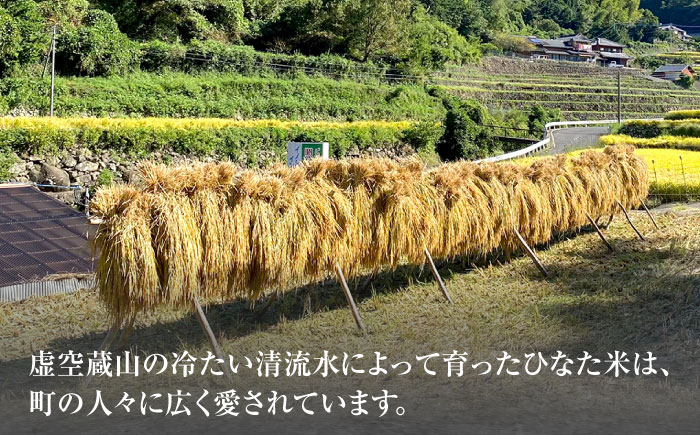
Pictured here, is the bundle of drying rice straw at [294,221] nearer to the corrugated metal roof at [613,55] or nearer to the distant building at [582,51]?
the distant building at [582,51]

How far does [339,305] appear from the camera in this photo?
884 cm

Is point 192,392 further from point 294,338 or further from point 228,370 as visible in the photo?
point 294,338

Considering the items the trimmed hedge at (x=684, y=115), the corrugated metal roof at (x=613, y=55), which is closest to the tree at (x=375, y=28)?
the trimmed hedge at (x=684, y=115)

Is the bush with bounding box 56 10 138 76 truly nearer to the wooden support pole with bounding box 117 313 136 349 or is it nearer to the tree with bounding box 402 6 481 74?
the tree with bounding box 402 6 481 74

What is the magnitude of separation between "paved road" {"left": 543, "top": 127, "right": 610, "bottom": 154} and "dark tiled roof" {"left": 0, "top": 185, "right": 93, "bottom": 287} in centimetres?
1938

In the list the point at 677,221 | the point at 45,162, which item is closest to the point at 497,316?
the point at 677,221

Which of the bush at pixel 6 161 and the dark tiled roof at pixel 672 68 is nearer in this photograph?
the bush at pixel 6 161

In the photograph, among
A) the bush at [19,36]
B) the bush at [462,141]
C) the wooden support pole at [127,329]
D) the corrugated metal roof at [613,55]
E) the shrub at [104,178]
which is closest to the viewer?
the wooden support pole at [127,329]

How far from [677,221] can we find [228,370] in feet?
34.1

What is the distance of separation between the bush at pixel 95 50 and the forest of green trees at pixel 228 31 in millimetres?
40

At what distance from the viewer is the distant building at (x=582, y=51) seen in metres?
76.8

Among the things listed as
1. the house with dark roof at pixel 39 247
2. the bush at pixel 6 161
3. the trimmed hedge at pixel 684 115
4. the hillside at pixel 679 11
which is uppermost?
the hillside at pixel 679 11

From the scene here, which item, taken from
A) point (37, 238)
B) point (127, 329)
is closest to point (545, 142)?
point (37, 238)

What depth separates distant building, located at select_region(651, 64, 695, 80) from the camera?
213 feet
